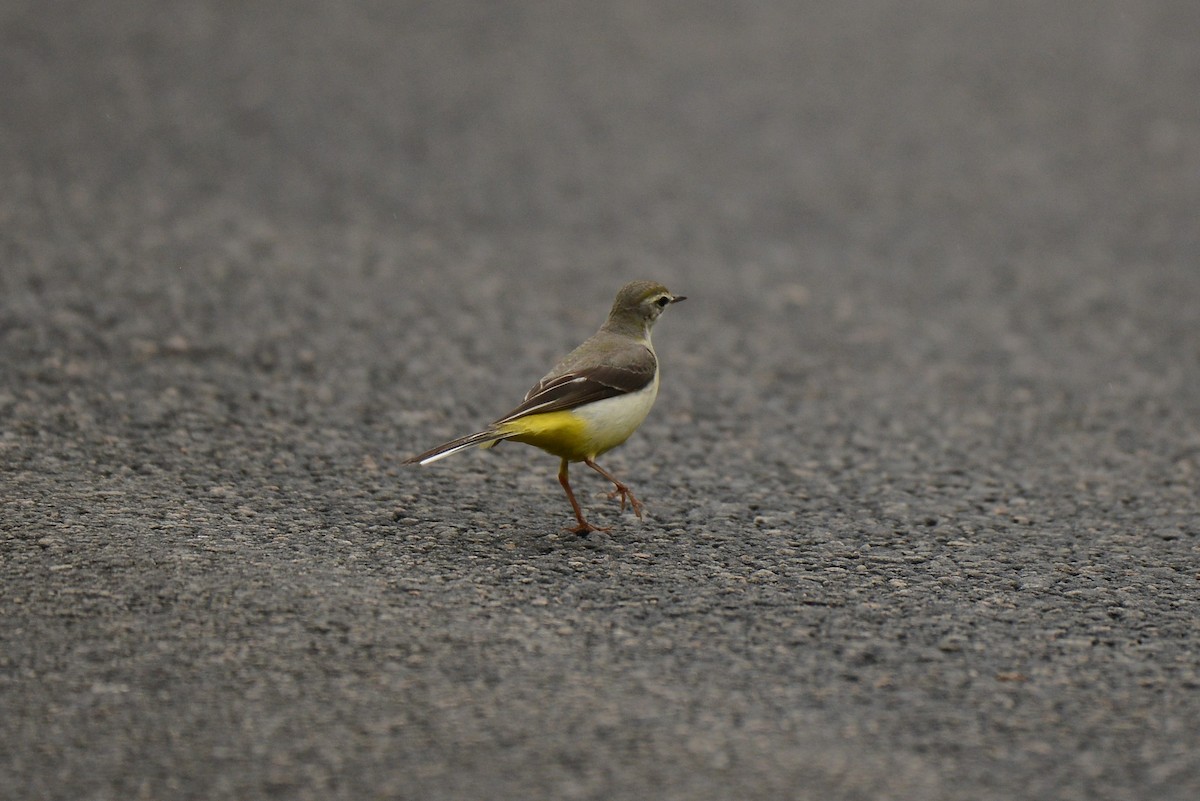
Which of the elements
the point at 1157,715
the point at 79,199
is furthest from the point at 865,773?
the point at 79,199

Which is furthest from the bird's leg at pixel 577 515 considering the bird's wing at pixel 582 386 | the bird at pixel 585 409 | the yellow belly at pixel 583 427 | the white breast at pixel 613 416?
the bird's wing at pixel 582 386

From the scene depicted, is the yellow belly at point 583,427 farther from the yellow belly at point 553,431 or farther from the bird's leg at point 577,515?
the bird's leg at point 577,515

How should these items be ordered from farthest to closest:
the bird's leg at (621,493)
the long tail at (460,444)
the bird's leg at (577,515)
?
the bird's leg at (621,493)
the bird's leg at (577,515)
the long tail at (460,444)

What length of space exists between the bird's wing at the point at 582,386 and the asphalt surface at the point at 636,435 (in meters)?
0.70

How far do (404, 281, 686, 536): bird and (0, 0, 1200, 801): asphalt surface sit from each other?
1.51 ft

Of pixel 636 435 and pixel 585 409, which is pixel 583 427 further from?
pixel 636 435

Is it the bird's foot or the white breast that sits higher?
the white breast

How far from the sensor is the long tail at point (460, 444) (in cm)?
585

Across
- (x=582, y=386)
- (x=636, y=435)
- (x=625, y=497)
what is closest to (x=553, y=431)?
(x=582, y=386)

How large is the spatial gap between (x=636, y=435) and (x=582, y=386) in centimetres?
212

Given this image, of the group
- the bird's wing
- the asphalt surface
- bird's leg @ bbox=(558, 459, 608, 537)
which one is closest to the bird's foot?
the asphalt surface

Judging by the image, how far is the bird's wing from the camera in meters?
6.37

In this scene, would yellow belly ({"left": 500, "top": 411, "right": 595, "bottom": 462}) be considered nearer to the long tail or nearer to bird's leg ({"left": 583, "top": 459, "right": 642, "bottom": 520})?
the long tail

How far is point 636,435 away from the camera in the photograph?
8578 millimetres
